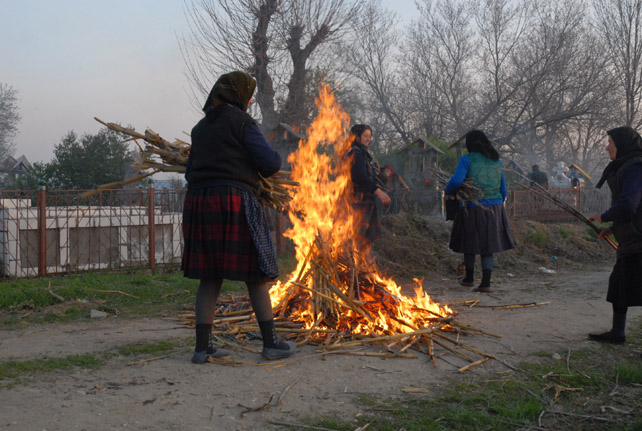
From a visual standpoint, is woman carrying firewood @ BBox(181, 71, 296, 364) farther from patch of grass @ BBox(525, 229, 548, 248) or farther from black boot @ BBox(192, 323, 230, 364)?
patch of grass @ BBox(525, 229, 548, 248)

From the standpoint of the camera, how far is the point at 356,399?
9.89 feet

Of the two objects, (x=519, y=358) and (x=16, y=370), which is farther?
(x=519, y=358)

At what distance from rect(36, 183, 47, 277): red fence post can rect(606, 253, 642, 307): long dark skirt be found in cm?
771

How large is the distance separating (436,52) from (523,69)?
16.0 feet

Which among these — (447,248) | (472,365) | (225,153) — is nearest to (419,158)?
(447,248)

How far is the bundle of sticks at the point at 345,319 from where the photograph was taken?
4.10 m

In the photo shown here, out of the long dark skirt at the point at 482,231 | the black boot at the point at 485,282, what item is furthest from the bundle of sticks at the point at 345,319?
the black boot at the point at 485,282

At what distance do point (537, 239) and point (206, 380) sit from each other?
403 inches

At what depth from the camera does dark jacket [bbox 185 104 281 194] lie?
138 inches

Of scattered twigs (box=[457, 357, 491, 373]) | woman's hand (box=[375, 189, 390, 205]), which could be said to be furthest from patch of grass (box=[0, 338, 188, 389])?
woman's hand (box=[375, 189, 390, 205])

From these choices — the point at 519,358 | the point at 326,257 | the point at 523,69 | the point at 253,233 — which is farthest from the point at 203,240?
the point at 523,69

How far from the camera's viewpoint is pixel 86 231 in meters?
8.90

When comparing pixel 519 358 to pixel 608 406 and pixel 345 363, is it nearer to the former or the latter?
pixel 608 406

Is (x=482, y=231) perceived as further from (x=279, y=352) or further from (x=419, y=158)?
(x=419, y=158)
